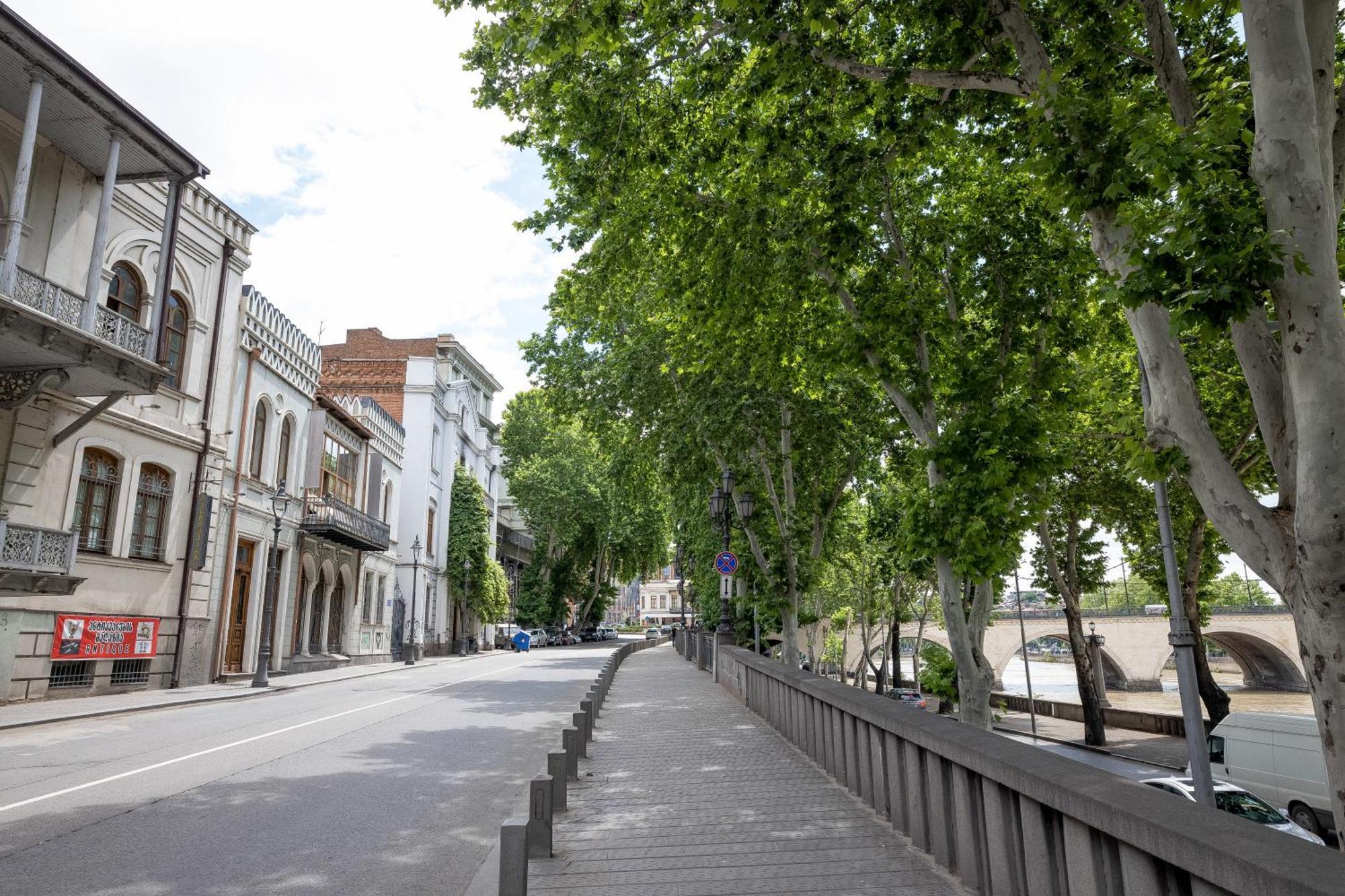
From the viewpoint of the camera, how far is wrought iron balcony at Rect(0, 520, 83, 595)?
46.6 feet

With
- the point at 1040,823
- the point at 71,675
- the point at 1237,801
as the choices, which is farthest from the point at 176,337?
the point at 1237,801

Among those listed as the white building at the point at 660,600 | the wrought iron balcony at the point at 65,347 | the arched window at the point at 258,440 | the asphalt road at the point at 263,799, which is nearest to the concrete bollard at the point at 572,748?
the asphalt road at the point at 263,799

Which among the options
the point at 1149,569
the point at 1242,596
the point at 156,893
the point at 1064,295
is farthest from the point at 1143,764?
the point at 1242,596

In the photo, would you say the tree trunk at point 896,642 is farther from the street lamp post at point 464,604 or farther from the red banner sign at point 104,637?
the red banner sign at point 104,637

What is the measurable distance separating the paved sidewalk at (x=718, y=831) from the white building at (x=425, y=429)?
1153 inches

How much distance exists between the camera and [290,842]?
20.5 feet

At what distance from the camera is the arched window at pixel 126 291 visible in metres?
18.3

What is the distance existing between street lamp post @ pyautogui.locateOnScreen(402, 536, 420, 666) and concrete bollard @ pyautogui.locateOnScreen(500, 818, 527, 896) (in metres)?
31.0

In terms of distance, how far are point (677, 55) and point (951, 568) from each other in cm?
682

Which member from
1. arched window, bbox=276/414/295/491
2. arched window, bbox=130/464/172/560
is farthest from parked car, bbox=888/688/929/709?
arched window, bbox=130/464/172/560

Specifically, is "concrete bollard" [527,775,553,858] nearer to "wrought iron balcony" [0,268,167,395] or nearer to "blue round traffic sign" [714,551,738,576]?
"wrought iron balcony" [0,268,167,395]

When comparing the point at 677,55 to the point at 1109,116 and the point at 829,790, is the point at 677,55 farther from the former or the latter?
the point at 829,790

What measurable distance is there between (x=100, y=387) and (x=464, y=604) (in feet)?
104

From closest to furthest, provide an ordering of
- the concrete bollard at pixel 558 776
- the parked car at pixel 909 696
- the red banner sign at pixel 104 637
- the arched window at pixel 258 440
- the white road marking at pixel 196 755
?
1. the concrete bollard at pixel 558 776
2. the white road marking at pixel 196 755
3. the red banner sign at pixel 104 637
4. the arched window at pixel 258 440
5. the parked car at pixel 909 696
